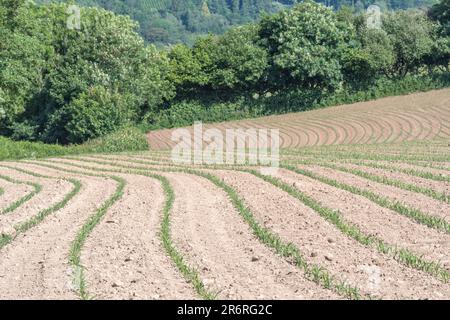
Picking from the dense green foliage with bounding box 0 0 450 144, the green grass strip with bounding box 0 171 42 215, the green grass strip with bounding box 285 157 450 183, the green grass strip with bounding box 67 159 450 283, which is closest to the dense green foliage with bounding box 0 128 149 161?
the dense green foliage with bounding box 0 0 450 144

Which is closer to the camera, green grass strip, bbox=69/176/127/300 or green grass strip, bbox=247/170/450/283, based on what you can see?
green grass strip, bbox=69/176/127/300

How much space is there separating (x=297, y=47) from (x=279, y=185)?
39.8 metres

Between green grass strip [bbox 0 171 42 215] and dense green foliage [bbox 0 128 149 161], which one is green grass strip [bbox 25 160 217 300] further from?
dense green foliage [bbox 0 128 149 161]

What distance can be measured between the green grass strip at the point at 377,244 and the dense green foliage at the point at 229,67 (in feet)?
114

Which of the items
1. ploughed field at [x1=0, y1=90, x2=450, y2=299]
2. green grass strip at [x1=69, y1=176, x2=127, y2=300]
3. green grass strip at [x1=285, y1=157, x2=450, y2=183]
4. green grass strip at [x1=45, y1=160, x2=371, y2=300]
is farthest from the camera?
green grass strip at [x1=285, y1=157, x2=450, y2=183]

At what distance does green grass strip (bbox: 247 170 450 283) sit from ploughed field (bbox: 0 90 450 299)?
3 centimetres

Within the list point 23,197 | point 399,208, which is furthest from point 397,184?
point 23,197

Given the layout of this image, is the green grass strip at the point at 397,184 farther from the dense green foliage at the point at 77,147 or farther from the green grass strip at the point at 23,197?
the dense green foliage at the point at 77,147

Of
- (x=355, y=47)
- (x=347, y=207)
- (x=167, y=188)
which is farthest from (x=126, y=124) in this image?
(x=347, y=207)

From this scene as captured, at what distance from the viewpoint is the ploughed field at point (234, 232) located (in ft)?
26.0

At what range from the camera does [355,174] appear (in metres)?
17.0

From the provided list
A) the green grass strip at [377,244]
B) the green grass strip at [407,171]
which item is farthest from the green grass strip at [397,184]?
the green grass strip at [377,244]

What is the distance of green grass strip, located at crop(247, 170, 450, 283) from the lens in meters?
8.27
